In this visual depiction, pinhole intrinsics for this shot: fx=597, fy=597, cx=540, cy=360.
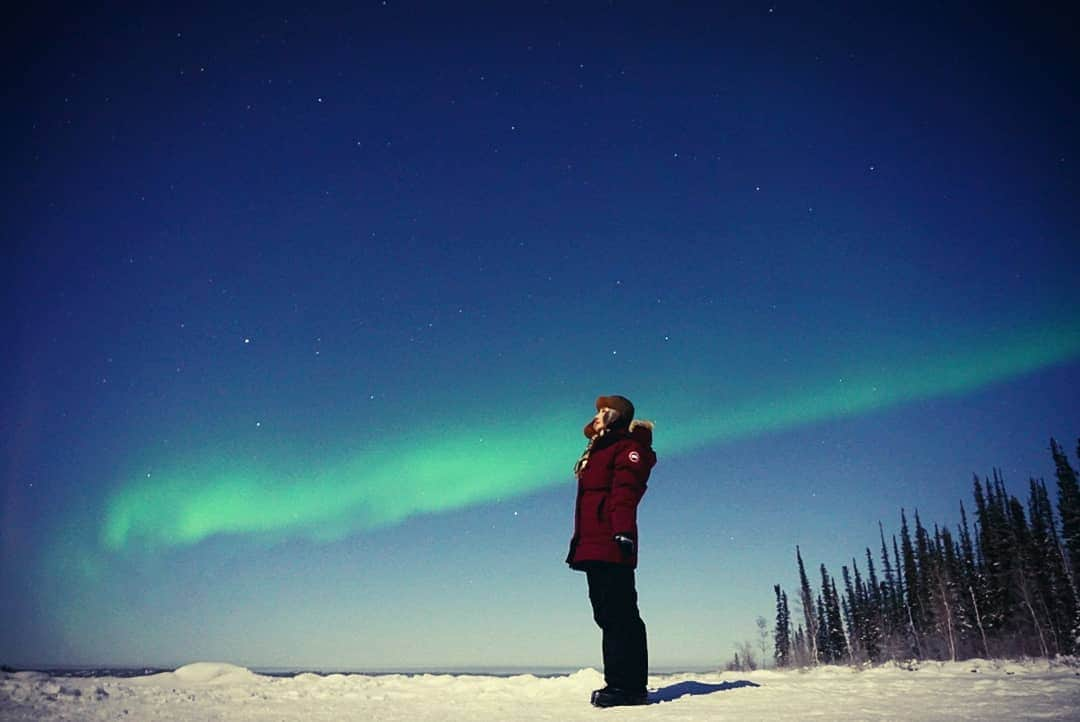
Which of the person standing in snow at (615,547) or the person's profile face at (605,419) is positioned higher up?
the person's profile face at (605,419)

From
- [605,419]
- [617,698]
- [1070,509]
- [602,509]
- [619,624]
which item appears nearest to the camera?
[617,698]

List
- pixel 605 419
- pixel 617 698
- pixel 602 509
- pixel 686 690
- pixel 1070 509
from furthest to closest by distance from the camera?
1. pixel 1070 509
2. pixel 605 419
3. pixel 686 690
4. pixel 602 509
5. pixel 617 698

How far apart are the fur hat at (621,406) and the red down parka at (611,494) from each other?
0.82 ft

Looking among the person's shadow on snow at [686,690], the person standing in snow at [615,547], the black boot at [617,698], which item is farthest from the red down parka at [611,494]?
the person's shadow on snow at [686,690]

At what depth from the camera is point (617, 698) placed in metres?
4.52

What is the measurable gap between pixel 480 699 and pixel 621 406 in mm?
2901

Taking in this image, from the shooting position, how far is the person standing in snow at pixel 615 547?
15.9 ft

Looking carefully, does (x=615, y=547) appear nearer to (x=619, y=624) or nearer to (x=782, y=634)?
(x=619, y=624)

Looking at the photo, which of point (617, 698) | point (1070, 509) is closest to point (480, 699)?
point (617, 698)

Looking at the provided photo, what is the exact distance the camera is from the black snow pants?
4.80 meters

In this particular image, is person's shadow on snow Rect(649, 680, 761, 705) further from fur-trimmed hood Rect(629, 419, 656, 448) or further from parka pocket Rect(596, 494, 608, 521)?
fur-trimmed hood Rect(629, 419, 656, 448)

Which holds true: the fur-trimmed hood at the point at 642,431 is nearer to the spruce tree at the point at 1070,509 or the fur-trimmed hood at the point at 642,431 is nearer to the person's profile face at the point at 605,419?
the person's profile face at the point at 605,419

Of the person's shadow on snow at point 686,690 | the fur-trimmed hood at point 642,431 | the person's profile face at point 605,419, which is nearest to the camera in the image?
the person's shadow on snow at point 686,690

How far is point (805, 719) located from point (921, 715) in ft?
2.04
